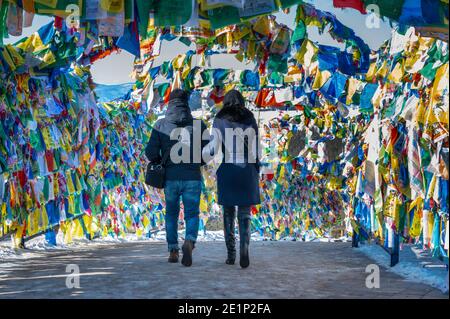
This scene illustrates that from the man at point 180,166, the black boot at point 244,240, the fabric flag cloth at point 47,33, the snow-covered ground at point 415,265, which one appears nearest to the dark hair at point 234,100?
the man at point 180,166

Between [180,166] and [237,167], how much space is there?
0.56 meters

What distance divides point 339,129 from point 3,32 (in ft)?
24.9

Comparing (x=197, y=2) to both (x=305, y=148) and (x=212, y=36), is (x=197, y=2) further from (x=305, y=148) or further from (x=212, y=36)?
(x=305, y=148)

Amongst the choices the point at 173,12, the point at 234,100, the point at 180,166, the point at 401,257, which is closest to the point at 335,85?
the point at 234,100

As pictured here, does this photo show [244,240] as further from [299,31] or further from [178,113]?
[299,31]

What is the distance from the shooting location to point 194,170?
5.32m

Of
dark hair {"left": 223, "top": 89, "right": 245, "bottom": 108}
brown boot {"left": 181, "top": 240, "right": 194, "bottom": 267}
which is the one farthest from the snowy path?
dark hair {"left": 223, "top": 89, "right": 245, "bottom": 108}

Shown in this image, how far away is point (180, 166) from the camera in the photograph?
5.29 m

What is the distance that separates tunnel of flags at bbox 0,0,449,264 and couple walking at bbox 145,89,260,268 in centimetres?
93

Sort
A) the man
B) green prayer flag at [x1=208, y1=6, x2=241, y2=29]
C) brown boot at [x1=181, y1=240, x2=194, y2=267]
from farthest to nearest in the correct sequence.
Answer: the man
brown boot at [x1=181, y1=240, x2=194, y2=267]
green prayer flag at [x1=208, y1=6, x2=241, y2=29]

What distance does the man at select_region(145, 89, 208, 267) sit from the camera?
17.4 ft

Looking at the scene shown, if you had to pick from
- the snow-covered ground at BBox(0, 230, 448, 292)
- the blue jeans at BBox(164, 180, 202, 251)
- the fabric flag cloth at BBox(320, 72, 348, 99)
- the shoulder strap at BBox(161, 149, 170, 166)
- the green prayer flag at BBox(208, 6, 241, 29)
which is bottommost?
the snow-covered ground at BBox(0, 230, 448, 292)

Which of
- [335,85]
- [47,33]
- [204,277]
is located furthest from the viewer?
[335,85]

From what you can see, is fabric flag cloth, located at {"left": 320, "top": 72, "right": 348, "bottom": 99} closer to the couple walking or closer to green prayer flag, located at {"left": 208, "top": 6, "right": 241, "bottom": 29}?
the couple walking
